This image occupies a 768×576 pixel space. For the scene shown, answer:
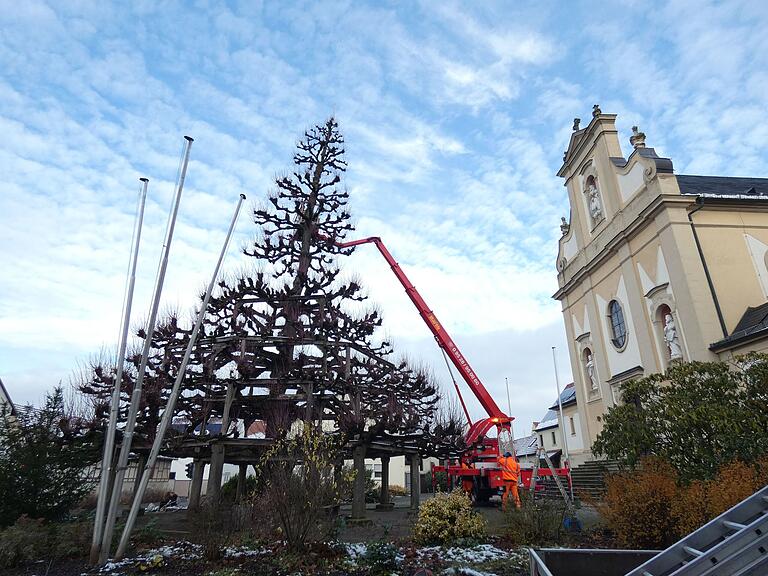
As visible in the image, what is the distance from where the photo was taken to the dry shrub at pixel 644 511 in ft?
25.5

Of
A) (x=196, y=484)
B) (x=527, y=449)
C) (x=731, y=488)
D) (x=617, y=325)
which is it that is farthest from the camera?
(x=527, y=449)

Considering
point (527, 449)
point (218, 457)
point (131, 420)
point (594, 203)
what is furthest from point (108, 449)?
point (527, 449)

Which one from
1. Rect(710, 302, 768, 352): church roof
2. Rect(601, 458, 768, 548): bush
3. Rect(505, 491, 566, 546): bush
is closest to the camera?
Rect(601, 458, 768, 548): bush

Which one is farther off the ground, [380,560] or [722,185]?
[722,185]

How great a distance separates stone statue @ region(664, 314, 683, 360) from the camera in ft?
57.8

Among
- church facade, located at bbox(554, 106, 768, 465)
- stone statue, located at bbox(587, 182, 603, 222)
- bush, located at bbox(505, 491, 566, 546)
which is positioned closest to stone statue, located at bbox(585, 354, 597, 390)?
church facade, located at bbox(554, 106, 768, 465)

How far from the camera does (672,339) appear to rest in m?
18.0

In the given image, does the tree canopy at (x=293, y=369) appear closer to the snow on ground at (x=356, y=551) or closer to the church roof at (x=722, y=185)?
the snow on ground at (x=356, y=551)

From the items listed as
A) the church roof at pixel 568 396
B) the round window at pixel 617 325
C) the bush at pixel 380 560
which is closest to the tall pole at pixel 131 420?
the bush at pixel 380 560

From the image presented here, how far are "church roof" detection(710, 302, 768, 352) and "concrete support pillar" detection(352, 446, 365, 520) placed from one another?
12699 mm

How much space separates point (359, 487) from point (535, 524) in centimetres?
564

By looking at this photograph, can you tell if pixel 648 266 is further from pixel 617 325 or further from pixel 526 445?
pixel 526 445

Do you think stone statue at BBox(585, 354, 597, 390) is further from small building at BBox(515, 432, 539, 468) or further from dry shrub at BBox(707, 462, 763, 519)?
small building at BBox(515, 432, 539, 468)

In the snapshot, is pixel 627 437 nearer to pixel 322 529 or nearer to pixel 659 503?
pixel 659 503
